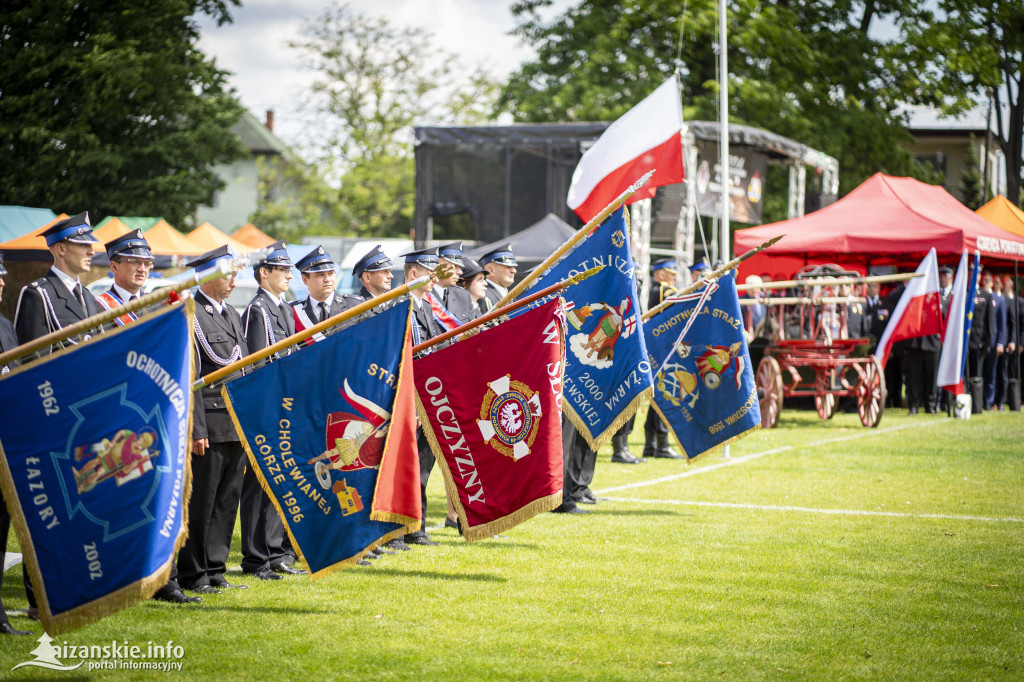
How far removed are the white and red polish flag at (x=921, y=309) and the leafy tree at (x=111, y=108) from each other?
19.3m

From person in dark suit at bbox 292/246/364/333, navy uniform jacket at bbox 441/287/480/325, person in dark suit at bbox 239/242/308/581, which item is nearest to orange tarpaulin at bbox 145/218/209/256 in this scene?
navy uniform jacket at bbox 441/287/480/325

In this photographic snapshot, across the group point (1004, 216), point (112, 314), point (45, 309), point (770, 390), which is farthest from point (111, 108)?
point (112, 314)

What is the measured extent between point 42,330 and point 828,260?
1721 cm

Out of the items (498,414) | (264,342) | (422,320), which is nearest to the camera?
(264,342)

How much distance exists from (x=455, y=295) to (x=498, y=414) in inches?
83.3

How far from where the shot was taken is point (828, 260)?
2070 cm

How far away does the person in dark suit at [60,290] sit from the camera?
231 inches

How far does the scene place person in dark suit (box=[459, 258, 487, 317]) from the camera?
9267 mm

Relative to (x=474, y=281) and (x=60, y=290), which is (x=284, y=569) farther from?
(x=474, y=281)

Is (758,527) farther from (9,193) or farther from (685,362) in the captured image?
(9,193)

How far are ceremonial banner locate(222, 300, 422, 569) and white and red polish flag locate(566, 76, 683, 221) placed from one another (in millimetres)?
4852

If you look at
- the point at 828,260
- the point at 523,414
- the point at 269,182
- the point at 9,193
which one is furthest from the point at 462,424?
the point at 269,182

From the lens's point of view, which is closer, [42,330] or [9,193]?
[42,330]

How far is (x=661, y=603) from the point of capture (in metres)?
6.39
